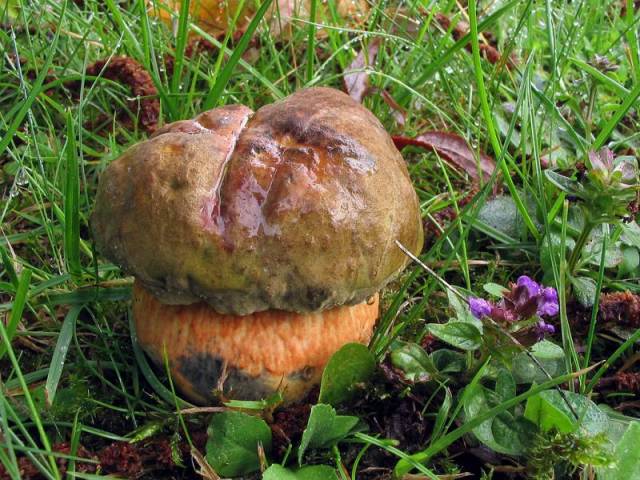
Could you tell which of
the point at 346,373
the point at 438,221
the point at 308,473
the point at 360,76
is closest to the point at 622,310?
the point at 438,221

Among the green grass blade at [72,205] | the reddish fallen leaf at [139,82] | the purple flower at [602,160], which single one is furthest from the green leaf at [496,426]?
the reddish fallen leaf at [139,82]

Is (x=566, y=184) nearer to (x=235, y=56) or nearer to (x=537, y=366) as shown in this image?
(x=537, y=366)

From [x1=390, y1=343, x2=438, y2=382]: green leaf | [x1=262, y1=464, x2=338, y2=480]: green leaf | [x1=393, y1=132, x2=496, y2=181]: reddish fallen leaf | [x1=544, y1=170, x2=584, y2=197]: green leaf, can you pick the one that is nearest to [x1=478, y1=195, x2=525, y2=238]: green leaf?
[x1=393, y1=132, x2=496, y2=181]: reddish fallen leaf

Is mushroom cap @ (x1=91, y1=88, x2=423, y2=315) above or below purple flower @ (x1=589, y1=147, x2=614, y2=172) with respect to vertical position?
below

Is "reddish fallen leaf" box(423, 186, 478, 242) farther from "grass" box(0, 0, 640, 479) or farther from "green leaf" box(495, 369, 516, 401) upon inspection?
"green leaf" box(495, 369, 516, 401)

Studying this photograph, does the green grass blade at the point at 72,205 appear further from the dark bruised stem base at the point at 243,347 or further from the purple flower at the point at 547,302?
the purple flower at the point at 547,302

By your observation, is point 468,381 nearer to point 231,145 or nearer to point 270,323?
point 270,323

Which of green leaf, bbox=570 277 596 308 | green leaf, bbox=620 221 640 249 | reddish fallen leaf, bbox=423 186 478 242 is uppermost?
green leaf, bbox=620 221 640 249

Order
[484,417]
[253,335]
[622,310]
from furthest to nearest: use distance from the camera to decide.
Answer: [622,310]
[253,335]
[484,417]
